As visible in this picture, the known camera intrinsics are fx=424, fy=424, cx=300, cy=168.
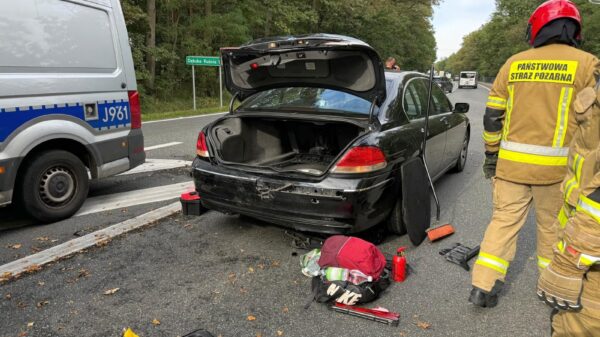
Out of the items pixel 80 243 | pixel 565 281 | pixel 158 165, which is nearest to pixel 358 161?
pixel 565 281

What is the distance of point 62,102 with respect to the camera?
4098mm

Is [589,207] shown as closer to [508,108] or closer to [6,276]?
[508,108]

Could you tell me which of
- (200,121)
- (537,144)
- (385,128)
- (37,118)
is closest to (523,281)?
(537,144)

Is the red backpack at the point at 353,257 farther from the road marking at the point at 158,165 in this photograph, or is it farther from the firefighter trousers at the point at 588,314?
the road marking at the point at 158,165

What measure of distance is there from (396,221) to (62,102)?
3.37 m

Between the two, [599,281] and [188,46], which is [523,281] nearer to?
[599,281]

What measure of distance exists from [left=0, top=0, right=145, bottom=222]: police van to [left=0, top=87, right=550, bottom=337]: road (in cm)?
43

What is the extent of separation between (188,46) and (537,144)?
2001 cm

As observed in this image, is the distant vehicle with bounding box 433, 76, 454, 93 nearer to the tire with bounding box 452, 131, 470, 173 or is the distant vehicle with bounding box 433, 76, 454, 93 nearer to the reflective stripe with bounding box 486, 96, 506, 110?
the tire with bounding box 452, 131, 470, 173

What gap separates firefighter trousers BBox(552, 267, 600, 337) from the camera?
1580 mm

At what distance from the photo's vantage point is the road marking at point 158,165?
251 inches

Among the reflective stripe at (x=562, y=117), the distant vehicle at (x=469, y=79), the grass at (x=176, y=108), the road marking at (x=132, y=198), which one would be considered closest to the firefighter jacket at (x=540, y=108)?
the reflective stripe at (x=562, y=117)

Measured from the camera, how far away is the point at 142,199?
16.6 ft

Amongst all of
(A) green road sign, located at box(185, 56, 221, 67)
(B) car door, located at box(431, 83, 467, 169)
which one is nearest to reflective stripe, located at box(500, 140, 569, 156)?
(B) car door, located at box(431, 83, 467, 169)
